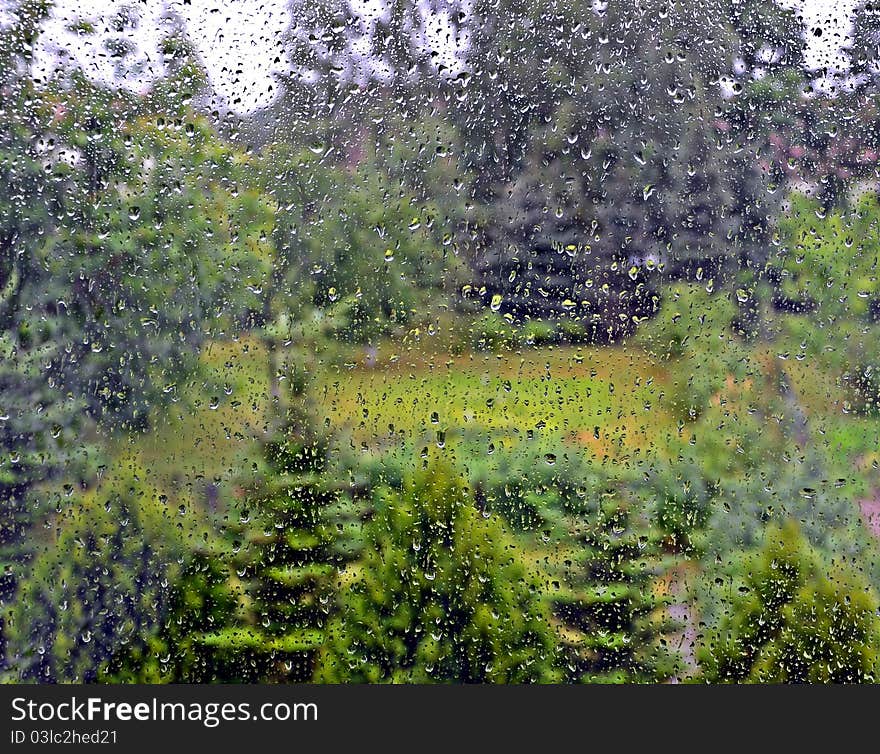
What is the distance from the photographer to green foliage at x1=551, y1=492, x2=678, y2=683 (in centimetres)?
107

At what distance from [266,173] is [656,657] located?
0.96 m

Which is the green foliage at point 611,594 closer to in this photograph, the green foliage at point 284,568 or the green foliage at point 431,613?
Result: the green foliage at point 431,613

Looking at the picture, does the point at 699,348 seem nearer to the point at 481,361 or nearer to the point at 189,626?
the point at 481,361

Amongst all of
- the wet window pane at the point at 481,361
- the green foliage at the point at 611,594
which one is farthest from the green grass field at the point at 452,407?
the green foliage at the point at 611,594

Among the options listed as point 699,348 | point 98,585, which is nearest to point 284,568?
point 98,585

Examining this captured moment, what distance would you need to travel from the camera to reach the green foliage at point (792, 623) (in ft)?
3.51

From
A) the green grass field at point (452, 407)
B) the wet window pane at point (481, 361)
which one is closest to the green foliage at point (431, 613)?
the wet window pane at point (481, 361)

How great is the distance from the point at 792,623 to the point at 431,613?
0.56 m

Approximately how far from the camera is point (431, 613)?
3.55 feet

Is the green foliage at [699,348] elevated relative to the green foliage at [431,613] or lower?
elevated

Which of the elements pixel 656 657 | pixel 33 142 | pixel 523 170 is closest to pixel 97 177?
pixel 33 142

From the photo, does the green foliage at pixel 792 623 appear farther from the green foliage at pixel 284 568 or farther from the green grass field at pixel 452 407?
the green foliage at pixel 284 568

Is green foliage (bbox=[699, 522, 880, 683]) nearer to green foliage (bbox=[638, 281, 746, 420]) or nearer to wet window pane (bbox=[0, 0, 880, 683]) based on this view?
wet window pane (bbox=[0, 0, 880, 683])

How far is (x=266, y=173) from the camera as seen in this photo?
1.07 metres
